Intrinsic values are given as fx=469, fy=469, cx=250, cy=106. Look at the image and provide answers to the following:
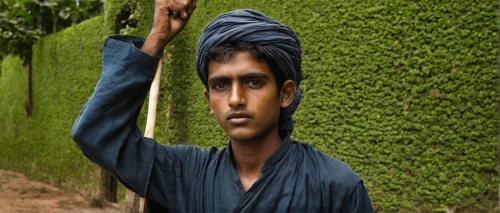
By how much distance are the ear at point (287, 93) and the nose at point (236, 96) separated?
165mm

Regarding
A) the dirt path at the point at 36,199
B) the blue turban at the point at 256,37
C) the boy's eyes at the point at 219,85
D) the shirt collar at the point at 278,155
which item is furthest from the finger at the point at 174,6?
the dirt path at the point at 36,199

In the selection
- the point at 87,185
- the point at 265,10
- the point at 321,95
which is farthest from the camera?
the point at 87,185

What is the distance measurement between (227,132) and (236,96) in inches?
4.9

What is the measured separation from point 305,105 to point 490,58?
2018 millimetres

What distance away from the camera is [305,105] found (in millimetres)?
5508

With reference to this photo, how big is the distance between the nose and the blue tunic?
8.7 inches

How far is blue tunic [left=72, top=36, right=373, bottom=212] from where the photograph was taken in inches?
51.4

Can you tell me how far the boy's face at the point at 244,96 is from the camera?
4.53 ft

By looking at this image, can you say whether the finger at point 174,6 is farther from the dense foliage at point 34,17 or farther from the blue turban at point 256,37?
the dense foliage at point 34,17

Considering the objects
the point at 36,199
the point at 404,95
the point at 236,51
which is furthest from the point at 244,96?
the point at 36,199

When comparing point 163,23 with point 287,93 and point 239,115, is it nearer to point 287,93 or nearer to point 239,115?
point 239,115

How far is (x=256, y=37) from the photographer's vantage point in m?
1.40

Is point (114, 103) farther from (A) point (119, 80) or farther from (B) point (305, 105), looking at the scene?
(B) point (305, 105)

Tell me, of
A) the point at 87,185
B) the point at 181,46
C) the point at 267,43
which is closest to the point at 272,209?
the point at 267,43
